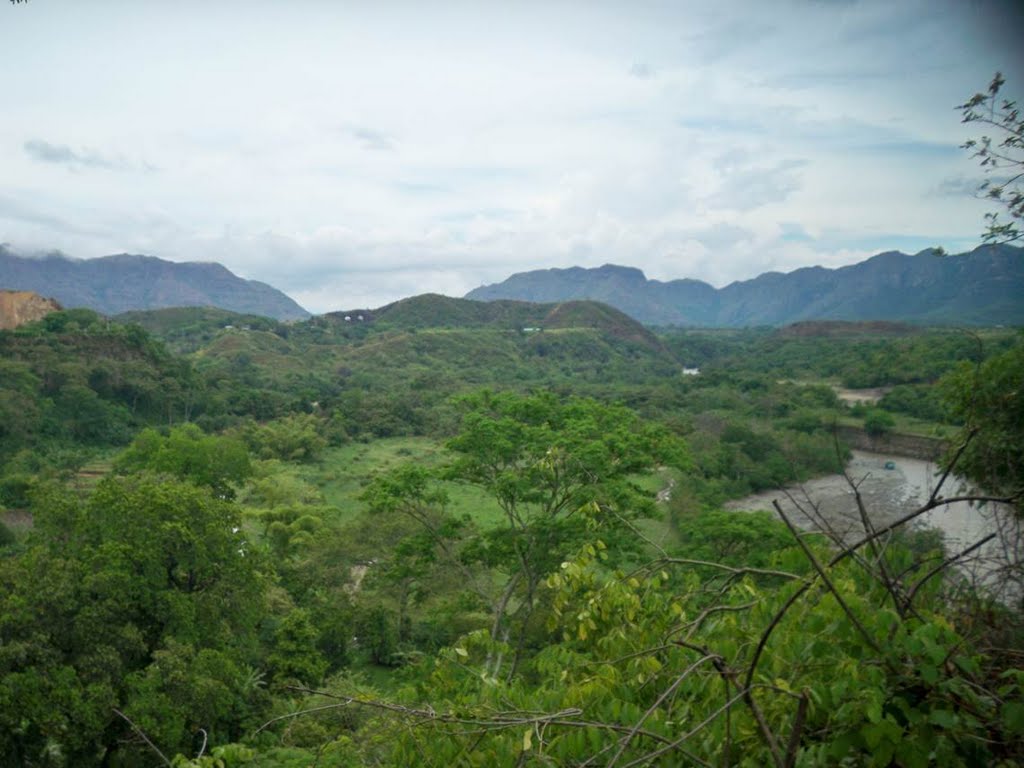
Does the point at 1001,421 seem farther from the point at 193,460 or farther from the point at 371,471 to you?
the point at 371,471

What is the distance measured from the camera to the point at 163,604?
29.2 feet

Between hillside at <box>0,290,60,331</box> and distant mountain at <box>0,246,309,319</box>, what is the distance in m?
88.7

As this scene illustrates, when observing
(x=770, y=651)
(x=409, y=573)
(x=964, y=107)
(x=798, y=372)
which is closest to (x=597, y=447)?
(x=409, y=573)

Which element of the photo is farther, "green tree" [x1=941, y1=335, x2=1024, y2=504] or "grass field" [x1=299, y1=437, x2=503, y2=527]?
"grass field" [x1=299, y1=437, x2=503, y2=527]

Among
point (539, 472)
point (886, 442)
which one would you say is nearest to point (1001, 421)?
point (539, 472)

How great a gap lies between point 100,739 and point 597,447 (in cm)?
697

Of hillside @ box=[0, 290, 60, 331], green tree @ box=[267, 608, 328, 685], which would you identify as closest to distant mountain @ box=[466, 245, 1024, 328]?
green tree @ box=[267, 608, 328, 685]

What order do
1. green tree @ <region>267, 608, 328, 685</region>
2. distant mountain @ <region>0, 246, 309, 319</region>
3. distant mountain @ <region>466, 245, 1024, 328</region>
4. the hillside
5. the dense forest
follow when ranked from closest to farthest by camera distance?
1. the dense forest
2. green tree @ <region>267, 608, 328, 685</region>
3. the hillside
4. distant mountain @ <region>466, 245, 1024, 328</region>
5. distant mountain @ <region>0, 246, 309, 319</region>

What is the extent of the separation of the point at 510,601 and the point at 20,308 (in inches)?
1810

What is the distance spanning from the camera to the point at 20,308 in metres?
44.2

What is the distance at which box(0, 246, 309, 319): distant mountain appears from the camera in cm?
12988

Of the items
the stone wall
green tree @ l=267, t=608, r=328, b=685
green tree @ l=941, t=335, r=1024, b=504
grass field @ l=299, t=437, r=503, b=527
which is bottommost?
grass field @ l=299, t=437, r=503, b=527

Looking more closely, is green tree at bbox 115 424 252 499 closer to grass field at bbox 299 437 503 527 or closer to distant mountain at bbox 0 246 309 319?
grass field at bbox 299 437 503 527

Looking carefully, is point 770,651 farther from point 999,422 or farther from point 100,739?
point 100,739
